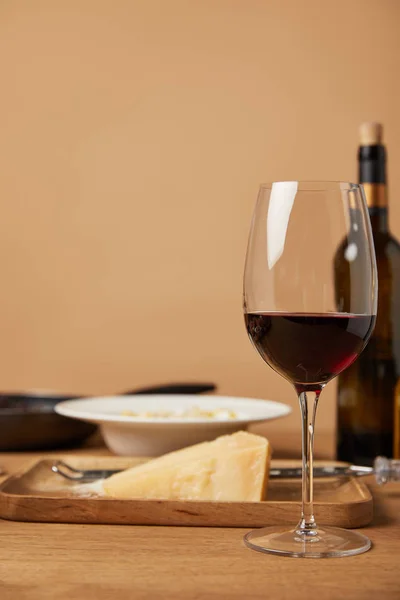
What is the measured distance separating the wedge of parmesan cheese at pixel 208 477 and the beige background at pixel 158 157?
114 cm

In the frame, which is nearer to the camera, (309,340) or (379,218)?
(309,340)

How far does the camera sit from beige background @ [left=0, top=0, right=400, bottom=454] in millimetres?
2006

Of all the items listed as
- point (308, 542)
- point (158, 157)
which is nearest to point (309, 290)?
point (308, 542)

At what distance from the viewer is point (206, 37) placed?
2035 mm

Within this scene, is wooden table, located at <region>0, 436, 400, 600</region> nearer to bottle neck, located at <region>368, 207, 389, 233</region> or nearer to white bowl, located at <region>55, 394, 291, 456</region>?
white bowl, located at <region>55, 394, 291, 456</region>

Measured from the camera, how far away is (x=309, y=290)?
0.73 m

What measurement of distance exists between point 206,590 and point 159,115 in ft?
5.12

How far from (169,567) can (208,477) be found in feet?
0.57

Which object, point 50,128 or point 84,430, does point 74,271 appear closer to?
point 50,128

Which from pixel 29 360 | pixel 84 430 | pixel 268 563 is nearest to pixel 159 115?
pixel 29 360

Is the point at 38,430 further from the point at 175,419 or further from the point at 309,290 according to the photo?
the point at 309,290

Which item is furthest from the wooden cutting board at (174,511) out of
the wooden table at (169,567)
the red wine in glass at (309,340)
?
the red wine in glass at (309,340)

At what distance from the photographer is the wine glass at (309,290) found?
0.73 m

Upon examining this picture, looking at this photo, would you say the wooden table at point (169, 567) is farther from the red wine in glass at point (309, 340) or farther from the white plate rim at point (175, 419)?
the white plate rim at point (175, 419)
